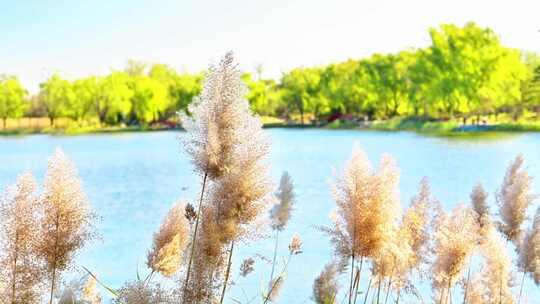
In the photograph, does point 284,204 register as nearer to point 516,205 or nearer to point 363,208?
point 516,205

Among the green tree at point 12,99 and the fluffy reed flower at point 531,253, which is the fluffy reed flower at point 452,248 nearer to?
the fluffy reed flower at point 531,253

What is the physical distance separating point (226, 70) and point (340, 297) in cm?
815

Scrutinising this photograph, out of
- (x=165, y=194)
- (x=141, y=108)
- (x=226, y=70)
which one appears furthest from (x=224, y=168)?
(x=141, y=108)

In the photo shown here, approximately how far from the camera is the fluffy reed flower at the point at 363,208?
3.64m

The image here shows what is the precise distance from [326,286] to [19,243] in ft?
6.99

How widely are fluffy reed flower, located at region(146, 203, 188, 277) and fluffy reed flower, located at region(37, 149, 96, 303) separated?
25.7 inches

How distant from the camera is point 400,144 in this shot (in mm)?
50781

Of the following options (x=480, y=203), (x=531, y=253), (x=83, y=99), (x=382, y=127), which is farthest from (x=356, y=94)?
(x=531, y=253)

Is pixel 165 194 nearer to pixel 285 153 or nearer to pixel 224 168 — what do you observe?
pixel 285 153

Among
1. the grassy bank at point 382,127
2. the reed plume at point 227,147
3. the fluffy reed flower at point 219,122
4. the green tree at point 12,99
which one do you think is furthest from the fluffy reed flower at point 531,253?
the green tree at point 12,99

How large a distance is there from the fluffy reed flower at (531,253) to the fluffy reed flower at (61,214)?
9.15 ft

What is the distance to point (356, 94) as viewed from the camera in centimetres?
8900

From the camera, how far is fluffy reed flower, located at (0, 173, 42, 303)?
302 cm

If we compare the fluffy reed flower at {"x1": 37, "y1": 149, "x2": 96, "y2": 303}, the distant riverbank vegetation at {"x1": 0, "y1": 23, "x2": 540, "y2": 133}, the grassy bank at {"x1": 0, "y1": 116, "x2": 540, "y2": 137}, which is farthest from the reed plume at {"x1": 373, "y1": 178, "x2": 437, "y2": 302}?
the distant riverbank vegetation at {"x1": 0, "y1": 23, "x2": 540, "y2": 133}
